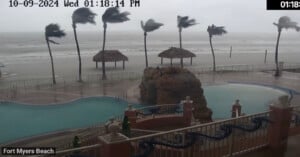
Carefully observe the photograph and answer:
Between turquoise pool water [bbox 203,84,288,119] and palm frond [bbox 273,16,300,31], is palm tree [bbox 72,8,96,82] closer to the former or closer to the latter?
turquoise pool water [bbox 203,84,288,119]

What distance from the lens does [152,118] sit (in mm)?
13508

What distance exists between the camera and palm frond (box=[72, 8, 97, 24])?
33719 mm

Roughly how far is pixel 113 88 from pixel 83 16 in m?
9.59

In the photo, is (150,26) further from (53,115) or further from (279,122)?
(279,122)

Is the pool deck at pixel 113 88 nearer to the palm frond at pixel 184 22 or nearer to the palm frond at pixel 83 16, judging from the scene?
the palm frond at pixel 83 16

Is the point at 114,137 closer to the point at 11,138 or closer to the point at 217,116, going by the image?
the point at 11,138

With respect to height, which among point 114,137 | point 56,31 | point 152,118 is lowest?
point 152,118

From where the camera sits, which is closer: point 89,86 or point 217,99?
point 217,99

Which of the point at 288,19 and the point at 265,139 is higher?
the point at 288,19

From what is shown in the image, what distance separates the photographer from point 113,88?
28.1m

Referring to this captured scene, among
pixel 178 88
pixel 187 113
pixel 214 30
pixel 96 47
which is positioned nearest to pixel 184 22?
pixel 214 30

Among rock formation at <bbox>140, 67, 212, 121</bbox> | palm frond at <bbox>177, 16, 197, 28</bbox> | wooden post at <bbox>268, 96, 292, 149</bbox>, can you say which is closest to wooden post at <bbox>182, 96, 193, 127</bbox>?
rock formation at <bbox>140, 67, 212, 121</bbox>

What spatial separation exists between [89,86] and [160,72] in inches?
412

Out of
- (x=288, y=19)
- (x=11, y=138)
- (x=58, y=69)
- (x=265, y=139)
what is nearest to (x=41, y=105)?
(x=11, y=138)
